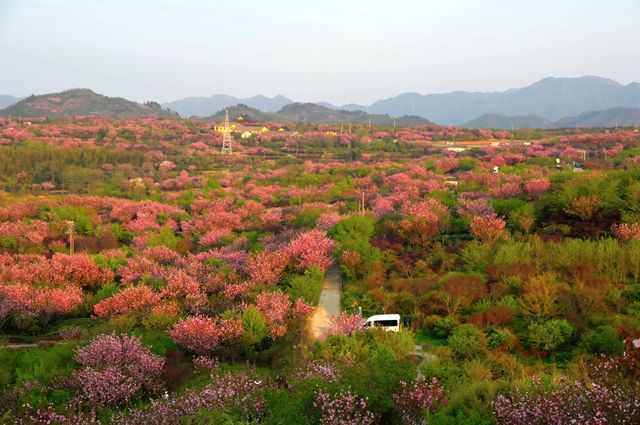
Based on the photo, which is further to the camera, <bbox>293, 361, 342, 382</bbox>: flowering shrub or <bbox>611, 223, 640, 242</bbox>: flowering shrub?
<bbox>611, 223, 640, 242</bbox>: flowering shrub

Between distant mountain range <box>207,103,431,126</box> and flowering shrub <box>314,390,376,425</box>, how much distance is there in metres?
104

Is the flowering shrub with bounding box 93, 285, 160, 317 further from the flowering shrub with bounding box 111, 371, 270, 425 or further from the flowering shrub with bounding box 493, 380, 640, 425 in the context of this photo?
the flowering shrub with bounding box 493, 380, 640, 425

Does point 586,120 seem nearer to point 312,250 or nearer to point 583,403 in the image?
point 312,250

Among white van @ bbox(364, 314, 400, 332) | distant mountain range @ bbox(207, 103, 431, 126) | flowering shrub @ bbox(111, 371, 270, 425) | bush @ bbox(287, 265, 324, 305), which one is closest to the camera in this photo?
flowering shrub @ bbox(111, 371, 270, 425)

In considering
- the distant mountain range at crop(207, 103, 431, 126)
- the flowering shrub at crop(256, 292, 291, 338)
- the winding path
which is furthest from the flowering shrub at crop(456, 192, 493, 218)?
the distant mountain range at crop(207, 103, 431, 126)

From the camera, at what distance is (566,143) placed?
57.2 m

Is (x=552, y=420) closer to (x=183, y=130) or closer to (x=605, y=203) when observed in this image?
(x=605, y=203)

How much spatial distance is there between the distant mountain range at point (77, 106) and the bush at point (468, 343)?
108 m

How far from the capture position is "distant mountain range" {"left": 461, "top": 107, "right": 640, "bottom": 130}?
133 metres

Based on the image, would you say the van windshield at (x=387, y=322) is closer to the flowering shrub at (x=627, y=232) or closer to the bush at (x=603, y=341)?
the bush at (x=603, y=341)

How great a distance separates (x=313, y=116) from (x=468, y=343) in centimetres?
13163

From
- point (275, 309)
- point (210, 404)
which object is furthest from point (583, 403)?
point (275, 309)

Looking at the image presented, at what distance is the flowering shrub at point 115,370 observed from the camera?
440 inches

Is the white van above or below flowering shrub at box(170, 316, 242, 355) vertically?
below
